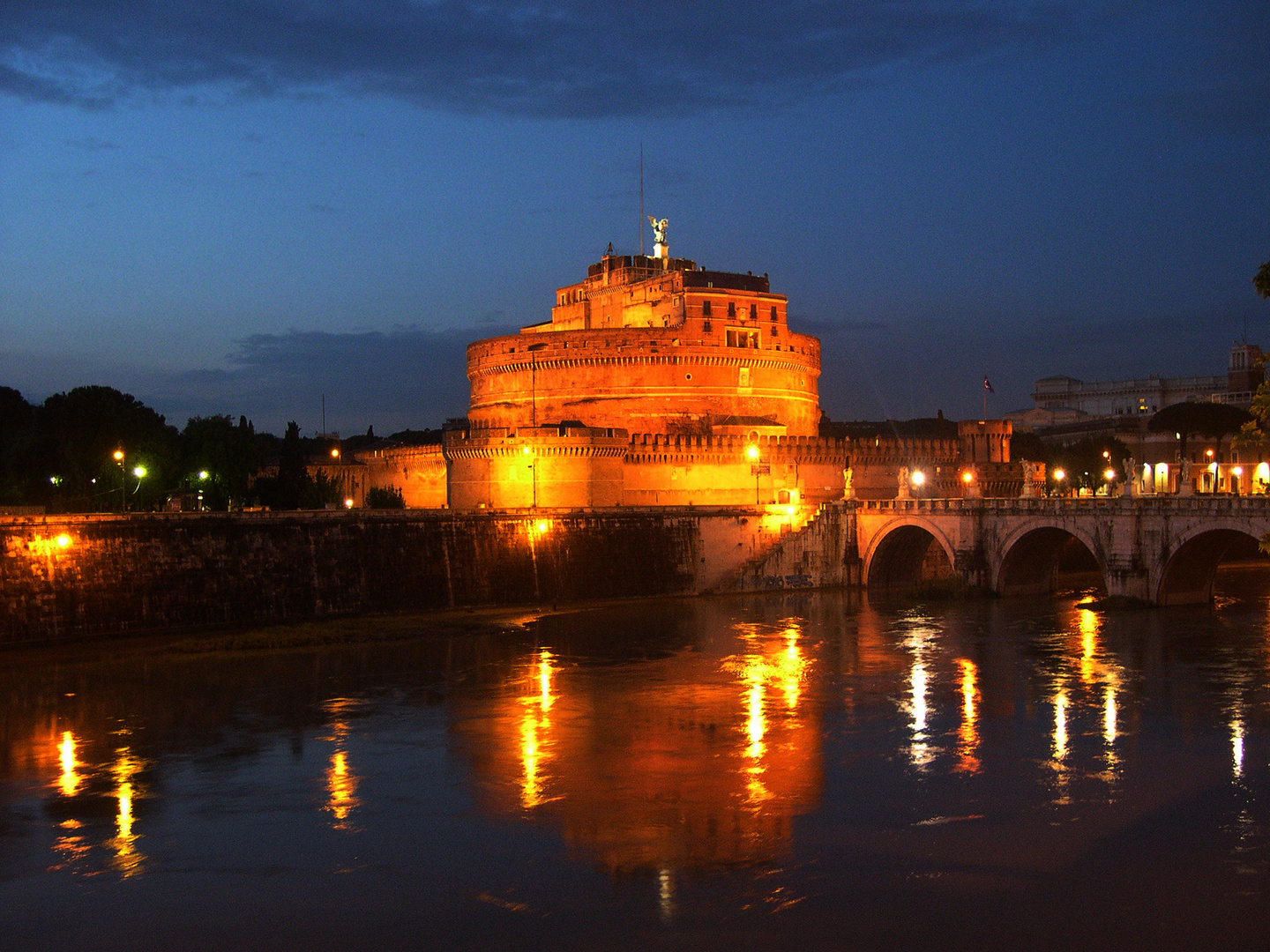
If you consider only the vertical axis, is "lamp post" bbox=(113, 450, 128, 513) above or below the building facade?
below

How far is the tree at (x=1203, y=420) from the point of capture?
86375 millimetres

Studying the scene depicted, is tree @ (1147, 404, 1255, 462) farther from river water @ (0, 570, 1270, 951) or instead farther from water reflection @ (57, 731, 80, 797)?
water reflection @ (57, 731, 80, 797)

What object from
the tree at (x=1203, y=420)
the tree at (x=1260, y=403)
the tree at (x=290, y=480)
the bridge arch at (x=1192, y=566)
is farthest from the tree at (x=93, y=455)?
the tree at (x=1203, y=420)

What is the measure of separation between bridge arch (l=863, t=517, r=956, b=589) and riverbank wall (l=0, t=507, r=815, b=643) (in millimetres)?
3454

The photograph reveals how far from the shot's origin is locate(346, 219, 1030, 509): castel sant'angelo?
A: 2170 inches

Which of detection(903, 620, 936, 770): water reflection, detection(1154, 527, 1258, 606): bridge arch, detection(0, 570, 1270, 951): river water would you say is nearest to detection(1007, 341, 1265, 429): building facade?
detection(1154, 527, 1258, 606): bridge arch

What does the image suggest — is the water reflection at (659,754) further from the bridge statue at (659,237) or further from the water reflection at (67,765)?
the bridge statue at (659,237)

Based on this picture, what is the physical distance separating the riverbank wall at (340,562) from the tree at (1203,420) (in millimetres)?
44918

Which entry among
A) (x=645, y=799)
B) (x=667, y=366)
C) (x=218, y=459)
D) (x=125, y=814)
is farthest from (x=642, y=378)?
(x=125, y=814)

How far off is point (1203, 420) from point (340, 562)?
65.5 m

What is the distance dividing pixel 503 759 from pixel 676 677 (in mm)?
9056

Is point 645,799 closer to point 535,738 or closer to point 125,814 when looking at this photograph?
point 535,738

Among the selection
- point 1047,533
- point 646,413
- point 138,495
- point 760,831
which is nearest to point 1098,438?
point 646,413

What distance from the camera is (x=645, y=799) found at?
21.0m
